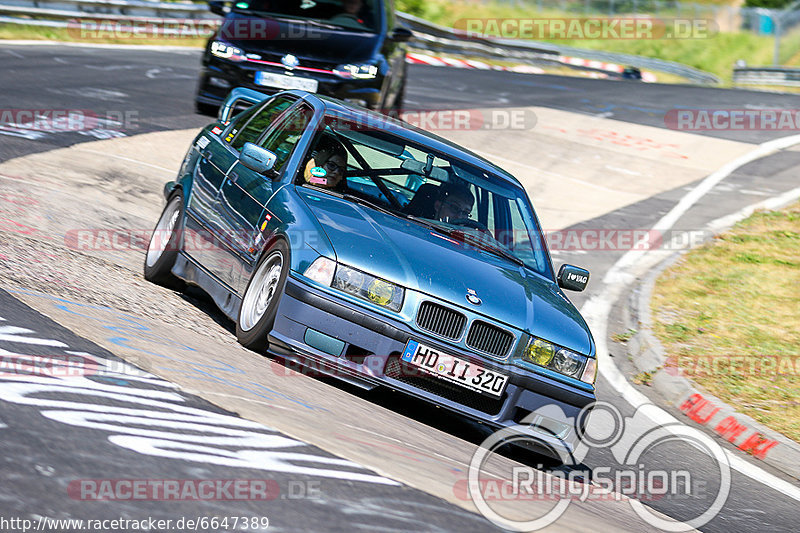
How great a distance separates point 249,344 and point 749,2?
78.4 metres

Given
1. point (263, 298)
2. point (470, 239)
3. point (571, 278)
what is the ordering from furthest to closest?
1. point (571, 278)
2. point (470, 239)
3. point (263, 298)

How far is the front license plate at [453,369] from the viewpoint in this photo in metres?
5.87

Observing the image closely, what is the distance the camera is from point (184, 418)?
180 inches

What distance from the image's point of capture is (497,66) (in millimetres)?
36562

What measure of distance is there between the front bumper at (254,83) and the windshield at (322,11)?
975 millimetres

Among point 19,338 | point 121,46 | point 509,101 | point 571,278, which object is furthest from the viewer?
point 121,46

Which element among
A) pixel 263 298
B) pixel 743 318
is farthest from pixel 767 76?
pixel 263 298

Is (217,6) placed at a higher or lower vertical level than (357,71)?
higher

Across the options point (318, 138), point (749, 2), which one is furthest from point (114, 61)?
point (749, 2)

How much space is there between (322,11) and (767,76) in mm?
26832
